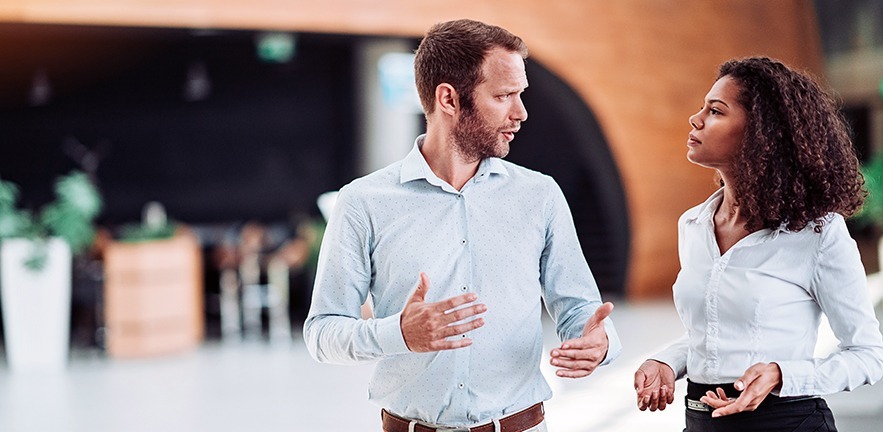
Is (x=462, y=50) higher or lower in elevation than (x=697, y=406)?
higher

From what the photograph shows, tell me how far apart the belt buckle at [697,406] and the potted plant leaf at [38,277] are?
721 cm

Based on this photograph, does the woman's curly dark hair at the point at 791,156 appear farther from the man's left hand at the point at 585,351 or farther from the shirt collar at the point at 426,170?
the shirt collar at the point at 426,170

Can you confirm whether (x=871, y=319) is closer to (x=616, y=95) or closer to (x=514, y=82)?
(x=514, y=82)

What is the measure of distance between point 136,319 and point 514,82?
23.9 feet

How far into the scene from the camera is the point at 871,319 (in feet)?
6.11

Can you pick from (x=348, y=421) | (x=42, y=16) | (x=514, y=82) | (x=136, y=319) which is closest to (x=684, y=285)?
(x=514, y=82)

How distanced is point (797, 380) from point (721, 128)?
0.52 meters

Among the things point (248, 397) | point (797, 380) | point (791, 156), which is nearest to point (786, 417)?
point (797, 380)

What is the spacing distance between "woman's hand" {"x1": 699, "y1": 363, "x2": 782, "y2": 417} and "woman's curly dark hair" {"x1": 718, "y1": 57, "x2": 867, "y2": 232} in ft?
0.93

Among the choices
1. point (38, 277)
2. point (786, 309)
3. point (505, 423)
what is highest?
point (38, 277)

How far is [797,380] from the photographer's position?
1.83 meters

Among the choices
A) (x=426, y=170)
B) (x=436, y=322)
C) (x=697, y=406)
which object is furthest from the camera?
(x=426, y=170)

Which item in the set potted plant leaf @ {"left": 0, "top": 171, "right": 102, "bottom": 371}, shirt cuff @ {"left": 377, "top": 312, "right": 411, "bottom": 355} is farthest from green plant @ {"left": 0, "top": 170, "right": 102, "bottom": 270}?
shirt cuff @ {"left": 377, "top": 312, "right": 411, "bottom": 355}

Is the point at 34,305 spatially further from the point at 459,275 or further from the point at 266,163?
the point at 459,275
